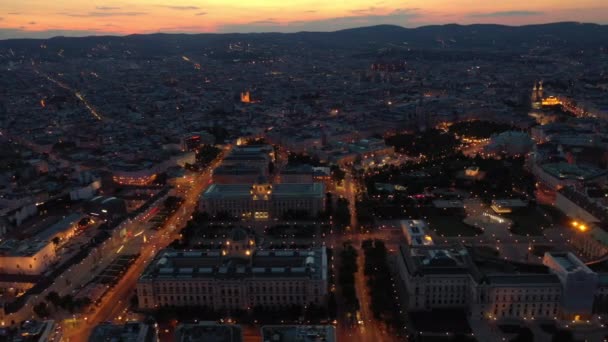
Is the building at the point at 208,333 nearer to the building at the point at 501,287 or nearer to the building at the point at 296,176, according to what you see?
the building at the point at 501,287

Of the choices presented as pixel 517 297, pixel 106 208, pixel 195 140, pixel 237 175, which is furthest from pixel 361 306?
pixel 195 140

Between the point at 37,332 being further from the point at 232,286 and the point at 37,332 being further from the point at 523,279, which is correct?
the point at 523,279

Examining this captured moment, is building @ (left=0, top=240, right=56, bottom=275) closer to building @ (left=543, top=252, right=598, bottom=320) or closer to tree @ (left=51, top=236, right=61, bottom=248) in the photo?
tree @ (left=51, top=236, right=61, bottom=248)

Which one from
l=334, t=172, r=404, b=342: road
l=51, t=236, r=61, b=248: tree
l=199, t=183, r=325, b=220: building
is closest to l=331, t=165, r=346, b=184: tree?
l=199, t=183, r=325, b=220: building

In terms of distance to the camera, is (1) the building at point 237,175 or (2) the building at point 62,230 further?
(1) the building at point 237,175

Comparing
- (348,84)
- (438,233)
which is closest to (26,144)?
(438,233)

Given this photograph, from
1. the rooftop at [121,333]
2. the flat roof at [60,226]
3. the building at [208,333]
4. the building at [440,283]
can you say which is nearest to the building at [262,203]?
the flat roof at [60,226]
